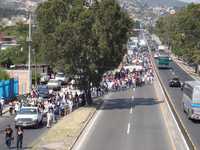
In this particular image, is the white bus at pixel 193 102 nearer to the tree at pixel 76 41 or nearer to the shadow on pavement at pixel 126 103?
the shadow on pavement at pixel 126 103

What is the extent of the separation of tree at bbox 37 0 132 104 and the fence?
5.17m

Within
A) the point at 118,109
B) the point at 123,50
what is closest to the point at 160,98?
the point at 123,50

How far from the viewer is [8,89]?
5566cm

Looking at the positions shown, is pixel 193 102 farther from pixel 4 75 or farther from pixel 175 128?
pixel 4 75

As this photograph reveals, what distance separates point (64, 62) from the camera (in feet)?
164

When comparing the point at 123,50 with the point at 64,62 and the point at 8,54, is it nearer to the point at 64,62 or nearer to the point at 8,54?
the point at 64,62

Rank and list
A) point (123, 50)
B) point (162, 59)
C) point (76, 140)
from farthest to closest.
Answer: point (162, 59), point (123, 50), point (76, 140)

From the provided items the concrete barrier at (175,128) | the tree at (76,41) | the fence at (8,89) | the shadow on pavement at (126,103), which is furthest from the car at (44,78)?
the tree at (76,41)

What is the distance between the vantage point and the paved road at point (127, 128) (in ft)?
107

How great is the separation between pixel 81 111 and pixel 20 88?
17841mm

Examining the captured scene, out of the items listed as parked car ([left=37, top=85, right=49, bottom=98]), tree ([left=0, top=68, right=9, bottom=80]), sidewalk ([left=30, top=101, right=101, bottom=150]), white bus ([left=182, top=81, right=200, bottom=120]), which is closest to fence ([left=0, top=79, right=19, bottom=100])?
parked car ([left=37, top=85, right=49, bottom=98])

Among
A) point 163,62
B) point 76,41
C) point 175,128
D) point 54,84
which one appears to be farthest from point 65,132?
point 163,62

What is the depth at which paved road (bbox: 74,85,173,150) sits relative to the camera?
3247 centimetres

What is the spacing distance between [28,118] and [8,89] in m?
17.7
